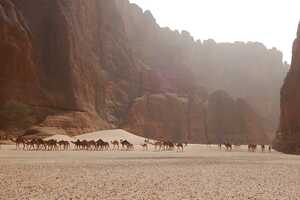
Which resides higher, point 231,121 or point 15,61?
point 15,61

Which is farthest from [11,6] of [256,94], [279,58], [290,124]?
[279,58]

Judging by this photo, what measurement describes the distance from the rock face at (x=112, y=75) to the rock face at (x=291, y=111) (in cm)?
→ 2955

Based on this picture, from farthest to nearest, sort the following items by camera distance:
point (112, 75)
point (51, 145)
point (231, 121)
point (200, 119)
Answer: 1. point (231, 121)
2. point (200, 119)
3. point (112, 75)
4. point (51, 145)

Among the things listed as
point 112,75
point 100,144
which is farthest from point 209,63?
point 100,144

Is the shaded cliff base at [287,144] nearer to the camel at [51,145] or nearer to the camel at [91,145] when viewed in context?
the camel at [91,145]

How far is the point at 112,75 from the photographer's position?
105 metres

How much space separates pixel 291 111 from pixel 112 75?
2039 inches

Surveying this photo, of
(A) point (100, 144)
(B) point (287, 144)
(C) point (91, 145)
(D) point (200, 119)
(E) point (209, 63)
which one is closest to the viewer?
(A) point (100, 144)

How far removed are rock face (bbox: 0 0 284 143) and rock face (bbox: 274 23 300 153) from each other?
2955 centimetres

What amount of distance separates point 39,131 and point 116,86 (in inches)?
1470

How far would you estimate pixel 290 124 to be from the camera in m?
59.2

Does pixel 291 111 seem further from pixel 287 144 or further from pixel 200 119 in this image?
pixel 200 119

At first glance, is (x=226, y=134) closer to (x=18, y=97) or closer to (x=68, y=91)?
(x=68, y=91)

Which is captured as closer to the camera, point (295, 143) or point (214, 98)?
point (295, 143)
